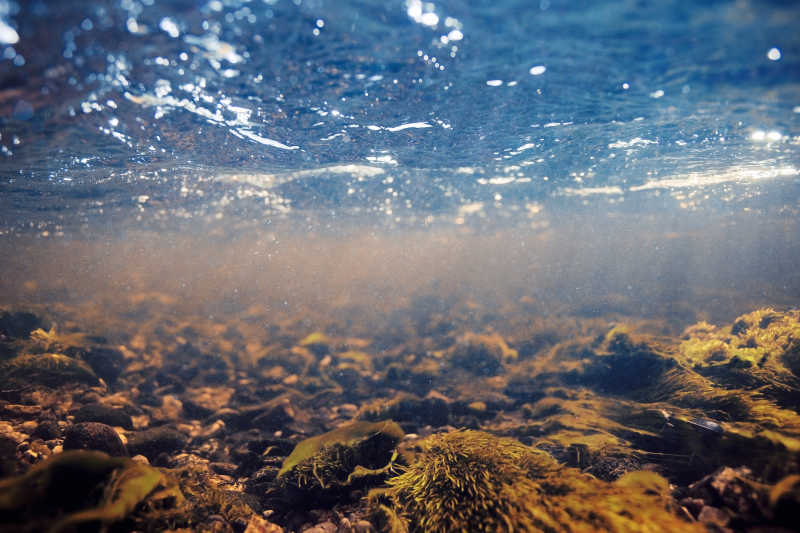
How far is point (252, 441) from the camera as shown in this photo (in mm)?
7543

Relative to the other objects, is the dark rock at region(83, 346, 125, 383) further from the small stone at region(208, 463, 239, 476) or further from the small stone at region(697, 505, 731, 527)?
the small stone at region(697, 505, 731, 527)

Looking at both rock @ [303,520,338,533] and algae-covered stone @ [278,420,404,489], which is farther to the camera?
algae-covered stone @ [278,420,404,489]

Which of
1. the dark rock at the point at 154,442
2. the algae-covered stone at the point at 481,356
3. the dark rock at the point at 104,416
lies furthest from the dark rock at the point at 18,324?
the algae-covered stone at the point at 481,356

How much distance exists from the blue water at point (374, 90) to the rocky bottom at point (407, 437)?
6490 millimetres

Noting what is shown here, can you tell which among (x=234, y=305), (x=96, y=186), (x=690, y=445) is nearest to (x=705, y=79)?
(x=690, y=445)

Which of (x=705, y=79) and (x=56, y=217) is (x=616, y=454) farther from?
(x=56, y=217)

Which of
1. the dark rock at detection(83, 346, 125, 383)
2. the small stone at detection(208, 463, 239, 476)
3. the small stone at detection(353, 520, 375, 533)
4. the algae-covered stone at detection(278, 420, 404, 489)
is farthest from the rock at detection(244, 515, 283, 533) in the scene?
the dark rock at detection(83, 346, 125, 383)

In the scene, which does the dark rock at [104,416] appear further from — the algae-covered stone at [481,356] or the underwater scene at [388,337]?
the algae-covered stone at [481,356]

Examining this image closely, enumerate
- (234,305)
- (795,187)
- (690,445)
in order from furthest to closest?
(234,305)
(795,187)
(690,445)

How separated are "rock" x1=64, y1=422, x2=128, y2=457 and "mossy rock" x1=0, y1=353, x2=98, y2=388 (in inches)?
198

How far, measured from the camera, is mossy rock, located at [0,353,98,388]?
8.51m

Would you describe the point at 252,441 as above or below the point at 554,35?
below

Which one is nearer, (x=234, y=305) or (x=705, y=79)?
(x=705, y=79)

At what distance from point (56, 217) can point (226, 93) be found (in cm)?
2551
